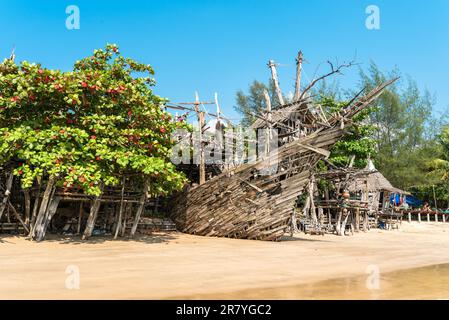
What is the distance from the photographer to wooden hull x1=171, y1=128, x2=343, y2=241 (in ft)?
42.3

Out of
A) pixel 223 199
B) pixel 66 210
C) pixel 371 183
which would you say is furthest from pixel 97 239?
pixel 371 183

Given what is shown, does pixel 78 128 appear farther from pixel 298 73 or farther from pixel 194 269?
pixel 298 73

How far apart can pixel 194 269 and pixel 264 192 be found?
222 inches

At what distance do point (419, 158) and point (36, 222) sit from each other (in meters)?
31.0

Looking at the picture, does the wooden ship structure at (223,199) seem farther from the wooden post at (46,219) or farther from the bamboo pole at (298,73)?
the bamboo pole at (298,73)

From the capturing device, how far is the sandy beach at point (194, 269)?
19.5 feet

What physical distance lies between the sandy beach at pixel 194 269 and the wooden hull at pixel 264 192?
847mm

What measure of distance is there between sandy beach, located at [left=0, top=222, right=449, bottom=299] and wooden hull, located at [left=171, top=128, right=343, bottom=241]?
2.78 feet

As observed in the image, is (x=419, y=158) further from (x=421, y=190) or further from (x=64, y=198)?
(x=64, y=198)

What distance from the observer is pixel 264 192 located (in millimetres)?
13133

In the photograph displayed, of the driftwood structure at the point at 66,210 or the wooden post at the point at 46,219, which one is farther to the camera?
the driftwood structure at the point at 66,210

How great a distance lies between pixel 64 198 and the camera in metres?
12.3

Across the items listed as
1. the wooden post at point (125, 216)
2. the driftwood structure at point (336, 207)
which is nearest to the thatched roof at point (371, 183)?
the driftwood structure at point (336, 207)

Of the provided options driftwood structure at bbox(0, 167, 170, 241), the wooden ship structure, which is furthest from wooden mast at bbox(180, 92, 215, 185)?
driftwood structure at bbox(0, 167, 170, 241)
